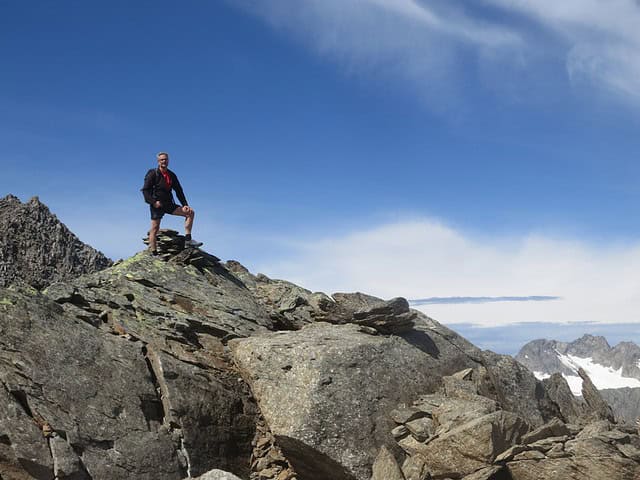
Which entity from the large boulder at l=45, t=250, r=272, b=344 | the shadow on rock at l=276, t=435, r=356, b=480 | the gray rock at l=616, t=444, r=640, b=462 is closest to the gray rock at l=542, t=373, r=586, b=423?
the gray rock at l=616, t=444, r=640, b=462

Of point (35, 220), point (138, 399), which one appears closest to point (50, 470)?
point (138, 399)

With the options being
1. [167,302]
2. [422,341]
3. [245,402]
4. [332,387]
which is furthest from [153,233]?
[422,341]

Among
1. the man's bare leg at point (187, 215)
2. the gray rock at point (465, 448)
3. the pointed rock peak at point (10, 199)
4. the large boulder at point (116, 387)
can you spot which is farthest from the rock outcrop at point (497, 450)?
the pointed rock peak at point (10, 199)

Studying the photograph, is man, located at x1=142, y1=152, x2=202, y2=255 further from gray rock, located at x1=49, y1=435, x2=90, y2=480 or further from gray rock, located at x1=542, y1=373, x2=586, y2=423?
gray rock, located at x1=542, y1=373, x2=586, y2=423

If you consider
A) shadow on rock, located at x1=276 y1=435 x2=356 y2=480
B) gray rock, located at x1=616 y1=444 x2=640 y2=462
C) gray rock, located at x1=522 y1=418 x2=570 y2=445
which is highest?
gray rock, located at x1=522 y1=418 x2=570 y2=445

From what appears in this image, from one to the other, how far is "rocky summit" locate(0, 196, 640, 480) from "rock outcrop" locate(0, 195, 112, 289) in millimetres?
8715

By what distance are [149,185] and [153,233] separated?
9.23 ft

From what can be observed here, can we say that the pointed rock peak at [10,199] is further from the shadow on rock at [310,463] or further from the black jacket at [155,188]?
the shadow on rock at [310,463]

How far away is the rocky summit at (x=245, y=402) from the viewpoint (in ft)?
65.4

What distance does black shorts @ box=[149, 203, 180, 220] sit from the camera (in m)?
31.6

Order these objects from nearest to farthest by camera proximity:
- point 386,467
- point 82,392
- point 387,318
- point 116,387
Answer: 1. point 82,392
2. point 386,467
3. point 116,387
4. point 387,318

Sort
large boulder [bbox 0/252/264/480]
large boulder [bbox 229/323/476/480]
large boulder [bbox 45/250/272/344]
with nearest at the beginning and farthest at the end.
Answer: large boulder [bbox 0/252/264/480]
large boulder [bbox 229/323/476/480]
large boulder [bbox 45/250/272/344]

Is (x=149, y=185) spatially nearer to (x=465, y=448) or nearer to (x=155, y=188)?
(x=155, y=188)

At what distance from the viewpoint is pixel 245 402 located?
24344mm
